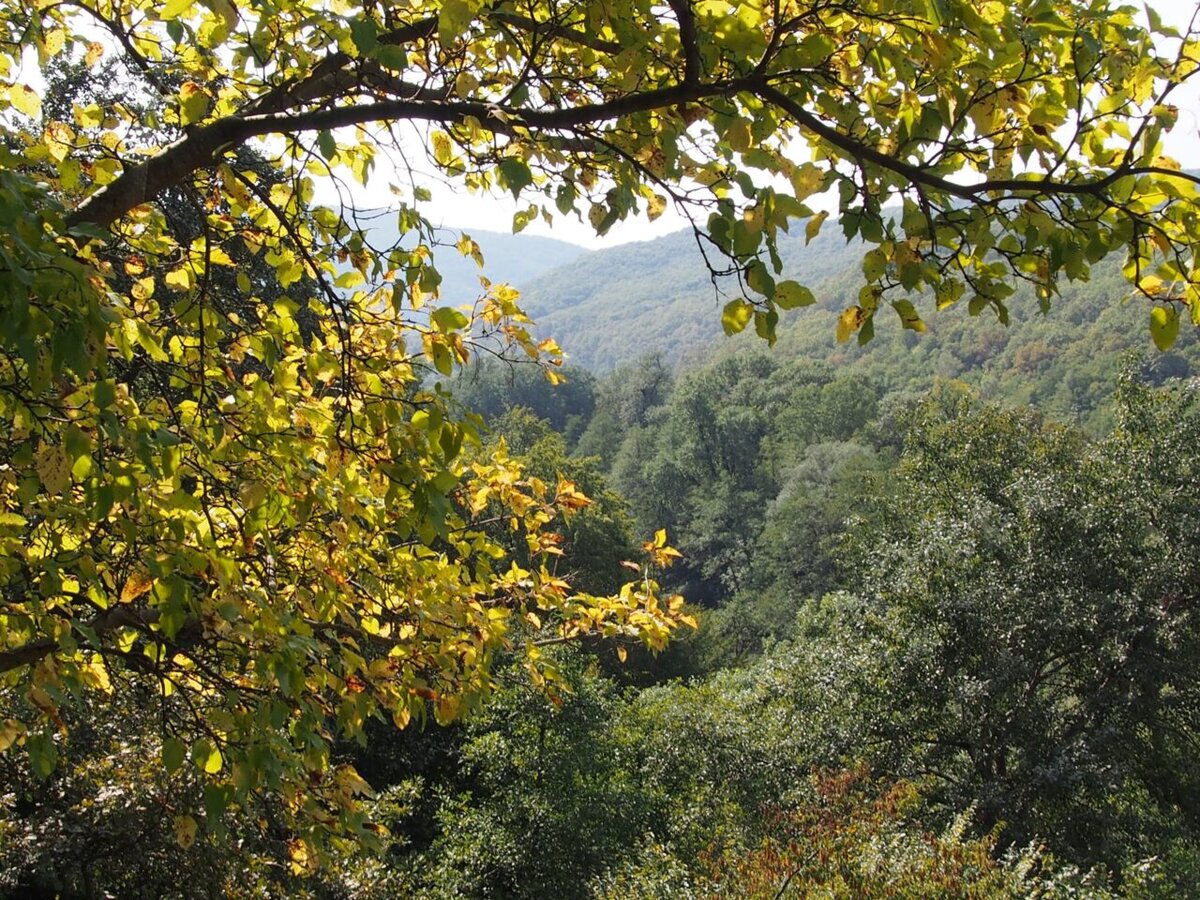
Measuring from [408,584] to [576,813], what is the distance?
943 centimetres

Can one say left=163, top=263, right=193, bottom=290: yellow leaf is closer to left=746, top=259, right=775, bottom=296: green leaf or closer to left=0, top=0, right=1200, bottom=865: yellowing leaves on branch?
left=0, top=0, right=1200, bottom=865: yellowing leaves on branch

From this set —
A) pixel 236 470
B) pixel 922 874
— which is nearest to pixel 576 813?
pixel 922 874

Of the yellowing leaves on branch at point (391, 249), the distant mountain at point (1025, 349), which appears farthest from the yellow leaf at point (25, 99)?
the distant mountain at point (1025, 349)

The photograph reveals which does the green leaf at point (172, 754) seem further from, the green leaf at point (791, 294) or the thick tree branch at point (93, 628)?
the green leaf at point (791, 294)

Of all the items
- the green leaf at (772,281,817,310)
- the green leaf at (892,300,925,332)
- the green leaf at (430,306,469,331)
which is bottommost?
the green leaf at (892,300,925,332)

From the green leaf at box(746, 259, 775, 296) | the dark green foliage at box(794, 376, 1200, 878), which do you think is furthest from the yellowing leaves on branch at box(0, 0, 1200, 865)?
the dark green foliage at box(794, 376, 1200, 878)

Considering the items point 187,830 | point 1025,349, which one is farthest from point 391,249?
point 1025,349

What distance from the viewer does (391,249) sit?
2439 millimetres

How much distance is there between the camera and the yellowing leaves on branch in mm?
1785

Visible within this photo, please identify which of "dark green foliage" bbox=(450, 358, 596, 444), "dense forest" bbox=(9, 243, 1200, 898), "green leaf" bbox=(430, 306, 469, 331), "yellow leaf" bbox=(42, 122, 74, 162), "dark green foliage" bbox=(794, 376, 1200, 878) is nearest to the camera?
"green leaf" bbox=(430, 306, 469, 331)

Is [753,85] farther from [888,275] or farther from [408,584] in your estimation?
[408,584]

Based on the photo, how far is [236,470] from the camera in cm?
252

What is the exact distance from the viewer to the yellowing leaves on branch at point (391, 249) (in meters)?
1.79

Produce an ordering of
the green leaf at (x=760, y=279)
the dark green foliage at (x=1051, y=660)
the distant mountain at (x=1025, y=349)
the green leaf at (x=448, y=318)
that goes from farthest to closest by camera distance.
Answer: the distant mountain at (x=1025, y=349)
the dark green foliage at (x=1051, y=660)
the green leaf at (x=448, y=318)
the green leaf at (x=760, y=279)
